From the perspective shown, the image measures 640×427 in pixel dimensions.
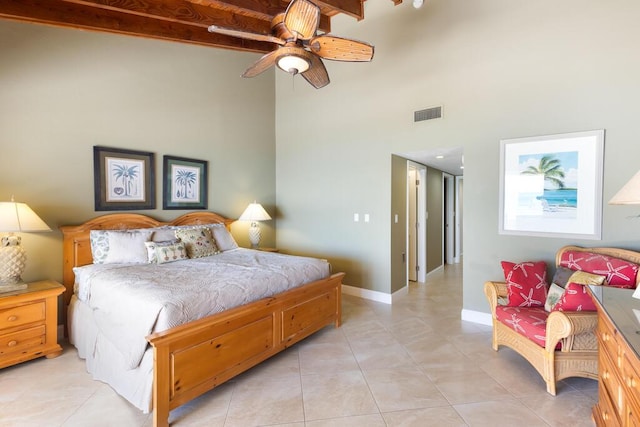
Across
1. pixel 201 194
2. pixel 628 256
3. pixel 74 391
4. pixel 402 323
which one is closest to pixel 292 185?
pixel 201 194

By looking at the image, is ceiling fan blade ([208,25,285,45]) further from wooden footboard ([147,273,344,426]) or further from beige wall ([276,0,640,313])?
beige wall ([276,0,640,313])

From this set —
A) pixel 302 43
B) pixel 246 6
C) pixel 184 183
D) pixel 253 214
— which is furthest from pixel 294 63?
pixel 253 214

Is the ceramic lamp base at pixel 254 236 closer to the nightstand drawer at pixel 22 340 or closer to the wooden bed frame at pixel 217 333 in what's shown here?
the wooden bed frame at pixel 217 333

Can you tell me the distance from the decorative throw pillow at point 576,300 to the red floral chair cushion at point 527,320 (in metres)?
0.20

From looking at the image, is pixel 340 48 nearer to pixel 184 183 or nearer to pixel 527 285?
pixel 527 285

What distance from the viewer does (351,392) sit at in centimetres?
220

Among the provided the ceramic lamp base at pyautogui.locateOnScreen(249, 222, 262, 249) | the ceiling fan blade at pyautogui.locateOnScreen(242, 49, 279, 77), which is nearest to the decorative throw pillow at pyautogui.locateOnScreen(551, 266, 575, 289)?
the ceiling fan blade at pyautogui.locateOnScreen(242, 49, 279, 77)

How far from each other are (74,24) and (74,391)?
119 inches

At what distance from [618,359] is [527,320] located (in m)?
1.04

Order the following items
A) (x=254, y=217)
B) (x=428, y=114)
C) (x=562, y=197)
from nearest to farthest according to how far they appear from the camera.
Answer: (x=562, y=197) → (x=428, y=114) → (x=254, y=217)

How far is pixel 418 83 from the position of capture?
379 cm

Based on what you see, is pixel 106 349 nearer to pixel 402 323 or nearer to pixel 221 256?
pixel 221 256

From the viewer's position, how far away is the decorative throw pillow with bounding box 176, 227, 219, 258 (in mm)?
3489

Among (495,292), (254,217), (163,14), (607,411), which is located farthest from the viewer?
(254,217)
